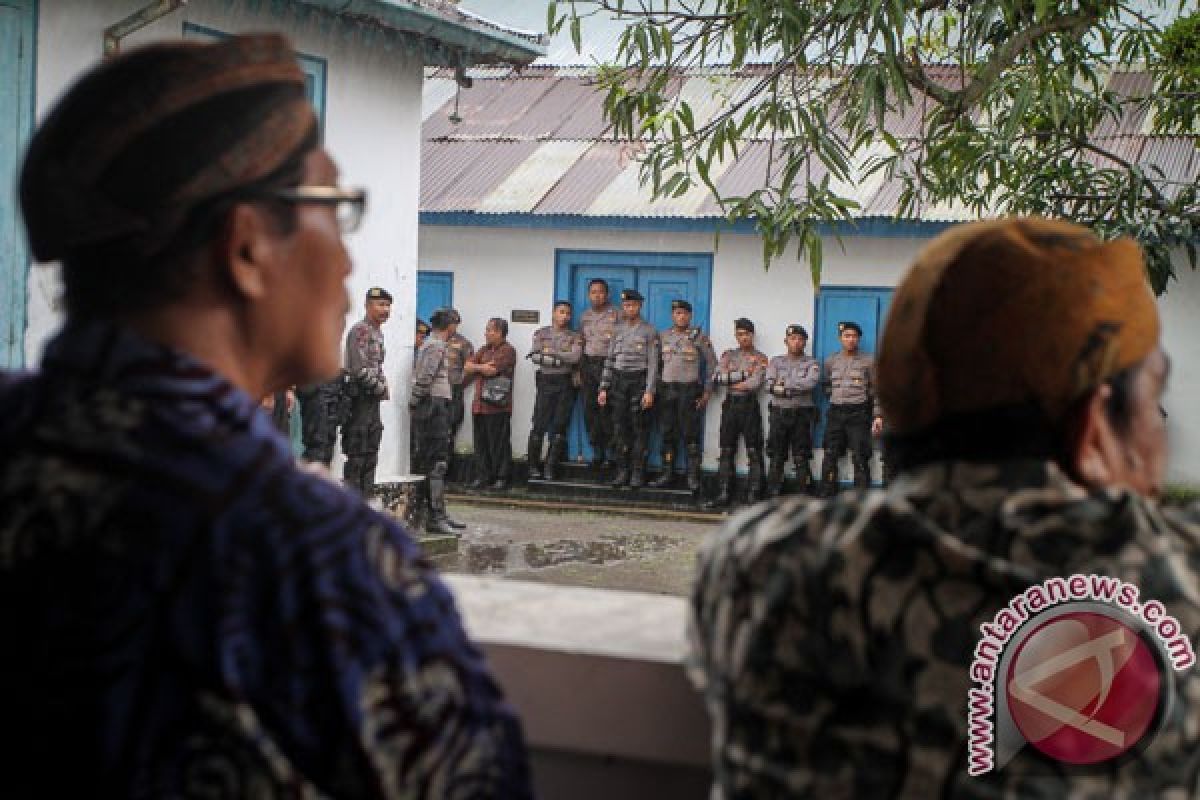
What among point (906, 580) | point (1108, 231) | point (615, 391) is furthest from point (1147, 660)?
point (615, 391)

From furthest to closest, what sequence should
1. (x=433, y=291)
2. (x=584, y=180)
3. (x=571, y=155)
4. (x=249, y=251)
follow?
1. (x=571, y=155)
2. (x=433, y=291)
3. (x=584, y=180)
4. (x=249, y=251)

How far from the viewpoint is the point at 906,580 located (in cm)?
151

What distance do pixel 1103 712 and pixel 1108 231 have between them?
6.11 m

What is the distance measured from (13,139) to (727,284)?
799 cm

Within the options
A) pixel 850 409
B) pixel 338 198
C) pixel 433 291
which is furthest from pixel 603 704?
pixel 433 291

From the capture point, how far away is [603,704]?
1.74 metres

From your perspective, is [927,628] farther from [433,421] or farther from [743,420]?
[743,420]

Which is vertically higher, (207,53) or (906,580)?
(207,53)

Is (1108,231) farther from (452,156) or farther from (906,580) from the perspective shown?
(452,156)

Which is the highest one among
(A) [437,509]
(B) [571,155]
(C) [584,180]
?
(B) [571,155]

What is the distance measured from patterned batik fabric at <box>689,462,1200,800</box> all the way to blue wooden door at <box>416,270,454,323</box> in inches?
549

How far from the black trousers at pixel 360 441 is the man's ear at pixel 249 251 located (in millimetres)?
9033

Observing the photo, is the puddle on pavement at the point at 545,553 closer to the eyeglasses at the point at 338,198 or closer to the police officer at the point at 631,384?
the police officer at the point at 631,384

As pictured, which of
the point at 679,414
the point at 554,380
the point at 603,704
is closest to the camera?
the point at 603,704
